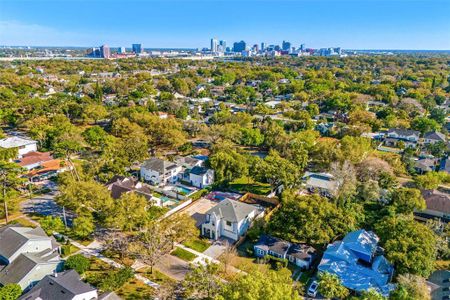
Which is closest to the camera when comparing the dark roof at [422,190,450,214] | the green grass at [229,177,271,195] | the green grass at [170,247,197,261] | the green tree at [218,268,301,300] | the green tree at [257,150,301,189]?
the green tree at [218,268,301,300]

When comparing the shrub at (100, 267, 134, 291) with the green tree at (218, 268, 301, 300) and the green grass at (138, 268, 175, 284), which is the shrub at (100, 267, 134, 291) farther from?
the green tree at (218, 268, 301, 300)

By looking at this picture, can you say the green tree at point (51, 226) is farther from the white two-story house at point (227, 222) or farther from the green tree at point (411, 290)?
the green tree at point (411, 290)

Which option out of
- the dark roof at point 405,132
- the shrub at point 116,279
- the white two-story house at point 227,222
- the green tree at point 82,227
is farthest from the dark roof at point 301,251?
the dark roof at point 405,132

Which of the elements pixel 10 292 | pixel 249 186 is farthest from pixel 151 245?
pixel 249 186

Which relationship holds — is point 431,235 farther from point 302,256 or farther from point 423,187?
point 423,187

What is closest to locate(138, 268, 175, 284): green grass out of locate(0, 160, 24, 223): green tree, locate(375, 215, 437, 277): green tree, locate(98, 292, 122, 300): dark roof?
locate(98, 292, 122, 300): dark roof

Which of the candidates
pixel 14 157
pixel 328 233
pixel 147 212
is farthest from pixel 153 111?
pixel 328 233
